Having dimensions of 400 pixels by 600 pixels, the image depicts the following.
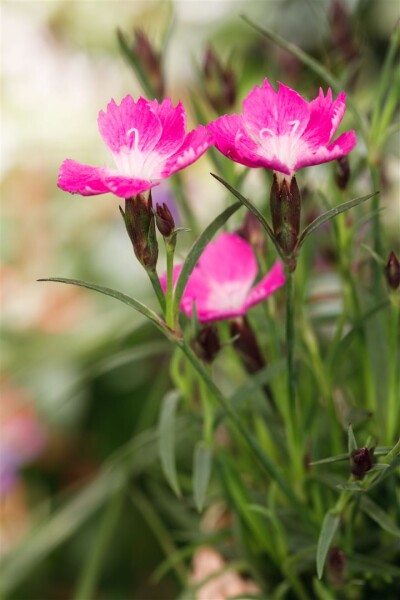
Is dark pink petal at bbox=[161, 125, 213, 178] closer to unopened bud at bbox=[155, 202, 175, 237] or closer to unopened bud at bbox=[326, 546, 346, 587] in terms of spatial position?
unopened bud at bbox=[155, 202, 175, 237]

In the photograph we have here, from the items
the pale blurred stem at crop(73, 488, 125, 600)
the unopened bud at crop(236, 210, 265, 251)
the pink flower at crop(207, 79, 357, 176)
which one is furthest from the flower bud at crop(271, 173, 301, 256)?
the pale blurred stem at crop(73, 488, 125, 600)

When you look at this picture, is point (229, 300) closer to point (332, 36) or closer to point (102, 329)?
point (332, 36)

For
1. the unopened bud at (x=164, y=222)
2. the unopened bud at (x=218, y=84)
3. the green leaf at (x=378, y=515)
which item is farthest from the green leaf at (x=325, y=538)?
the unopened bud at (x=218, y=84)

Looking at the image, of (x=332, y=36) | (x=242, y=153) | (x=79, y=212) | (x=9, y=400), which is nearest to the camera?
(x=242, y=153)

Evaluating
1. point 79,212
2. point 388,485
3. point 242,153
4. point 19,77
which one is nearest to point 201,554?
point 388,485

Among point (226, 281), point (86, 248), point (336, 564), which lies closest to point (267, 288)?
point (226, 281)

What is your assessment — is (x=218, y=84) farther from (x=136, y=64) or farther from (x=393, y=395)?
(x=393, y=395)

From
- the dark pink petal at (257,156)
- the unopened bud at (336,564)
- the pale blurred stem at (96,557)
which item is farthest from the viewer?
the pale blurred stem at (96,557)

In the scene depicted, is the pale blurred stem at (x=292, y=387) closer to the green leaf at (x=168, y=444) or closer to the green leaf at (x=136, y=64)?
the green leaf at (x=168, y=444)
